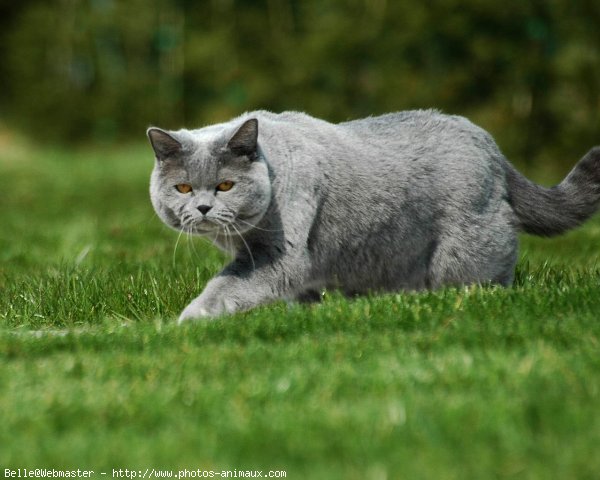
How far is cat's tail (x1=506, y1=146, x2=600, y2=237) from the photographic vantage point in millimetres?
4500

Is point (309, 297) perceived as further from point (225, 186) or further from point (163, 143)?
point (163, 143)

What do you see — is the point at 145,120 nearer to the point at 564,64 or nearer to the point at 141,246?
the point at 564,64

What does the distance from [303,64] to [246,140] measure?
27.5 feet

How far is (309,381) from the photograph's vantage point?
2.85 metres

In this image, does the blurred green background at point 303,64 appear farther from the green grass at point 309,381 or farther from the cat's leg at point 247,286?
the cat's leg at point 247,286

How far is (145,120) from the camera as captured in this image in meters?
14.8

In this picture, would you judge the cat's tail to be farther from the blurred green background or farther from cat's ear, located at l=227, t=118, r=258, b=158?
the blurred green background

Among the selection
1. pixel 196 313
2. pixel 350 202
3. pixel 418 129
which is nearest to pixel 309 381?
pixel 196 313

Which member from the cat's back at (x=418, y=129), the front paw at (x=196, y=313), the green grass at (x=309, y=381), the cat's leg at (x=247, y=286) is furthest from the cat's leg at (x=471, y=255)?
the front paw at (x=196, y=313)

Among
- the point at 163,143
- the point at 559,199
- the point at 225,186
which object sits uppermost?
the point at 163,143

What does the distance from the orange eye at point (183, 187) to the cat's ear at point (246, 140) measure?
9.5 inches

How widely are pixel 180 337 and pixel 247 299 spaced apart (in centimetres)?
54

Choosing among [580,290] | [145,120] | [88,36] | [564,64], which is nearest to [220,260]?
[580,290]

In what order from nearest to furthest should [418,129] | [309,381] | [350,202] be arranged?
[309,381] < [350,202] < [418,129]
